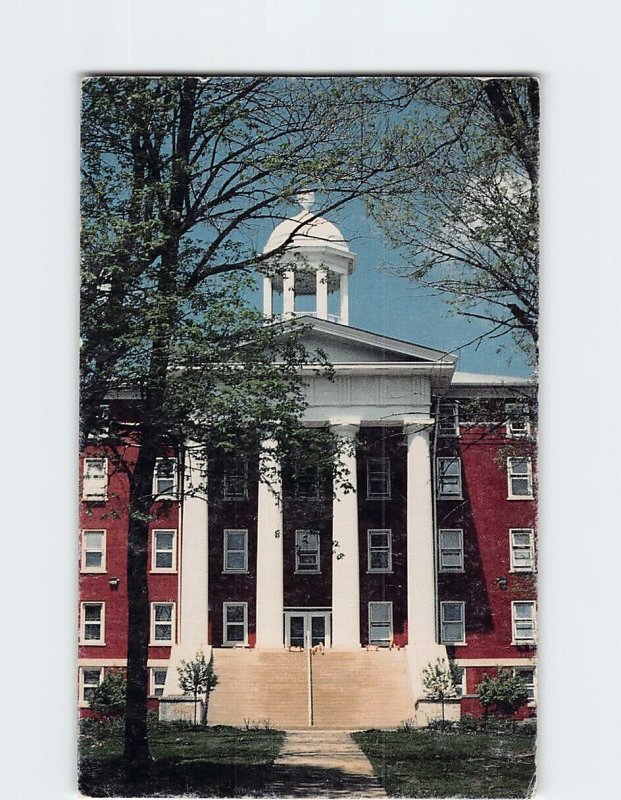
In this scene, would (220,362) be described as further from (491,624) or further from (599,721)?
(599,721)

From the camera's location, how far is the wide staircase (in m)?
8.41

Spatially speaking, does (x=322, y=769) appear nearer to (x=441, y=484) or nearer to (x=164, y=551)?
(x=164, y=551)

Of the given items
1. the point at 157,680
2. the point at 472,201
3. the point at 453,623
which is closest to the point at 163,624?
the point at 157,680

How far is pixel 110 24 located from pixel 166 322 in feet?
4.51

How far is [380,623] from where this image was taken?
843cm

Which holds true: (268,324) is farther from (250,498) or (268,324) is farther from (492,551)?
(492,551)

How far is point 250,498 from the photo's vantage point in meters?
8.52

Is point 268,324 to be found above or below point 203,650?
above

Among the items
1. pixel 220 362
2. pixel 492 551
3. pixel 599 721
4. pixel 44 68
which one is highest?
pixel 44 68

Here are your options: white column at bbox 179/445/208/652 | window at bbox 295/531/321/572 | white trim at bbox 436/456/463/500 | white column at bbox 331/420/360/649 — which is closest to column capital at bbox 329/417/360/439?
white column at bbox 331/420/360/649

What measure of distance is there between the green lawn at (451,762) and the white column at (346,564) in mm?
471

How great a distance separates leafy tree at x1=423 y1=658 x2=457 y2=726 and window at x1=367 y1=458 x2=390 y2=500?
0.81 m

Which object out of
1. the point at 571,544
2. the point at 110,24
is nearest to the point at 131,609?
the point at 571,544

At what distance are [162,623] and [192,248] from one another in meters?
1.73
